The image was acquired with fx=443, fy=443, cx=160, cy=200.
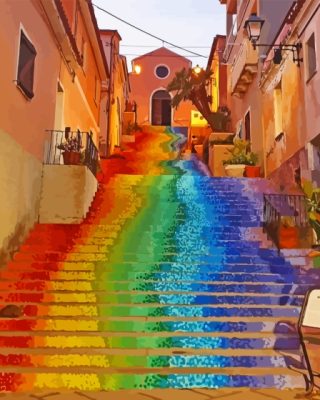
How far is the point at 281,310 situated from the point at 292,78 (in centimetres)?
705

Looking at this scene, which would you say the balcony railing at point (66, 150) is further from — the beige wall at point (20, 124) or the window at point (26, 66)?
the window at point (26, 66)

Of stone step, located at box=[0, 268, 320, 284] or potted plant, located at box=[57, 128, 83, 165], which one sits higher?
potted plant, located at box=[57, 128, 83, 165]

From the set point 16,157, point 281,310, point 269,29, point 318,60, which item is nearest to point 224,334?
point 281,310

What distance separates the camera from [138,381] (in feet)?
15.6

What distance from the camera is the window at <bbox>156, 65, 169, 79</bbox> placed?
37.0 meters

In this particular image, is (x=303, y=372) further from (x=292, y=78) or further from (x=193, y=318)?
(x=292, y=78)

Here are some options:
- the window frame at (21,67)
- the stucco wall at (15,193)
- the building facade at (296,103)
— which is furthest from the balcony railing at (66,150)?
the building facade at (296,103)

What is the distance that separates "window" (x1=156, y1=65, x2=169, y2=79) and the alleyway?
93.8 feet

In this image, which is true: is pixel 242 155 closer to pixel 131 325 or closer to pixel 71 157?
pixel 71 157

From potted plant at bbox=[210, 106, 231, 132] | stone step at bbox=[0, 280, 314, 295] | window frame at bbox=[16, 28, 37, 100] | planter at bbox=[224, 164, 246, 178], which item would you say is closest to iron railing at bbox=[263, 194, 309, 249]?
stone step at bbox=[0, 280, 314, 295]

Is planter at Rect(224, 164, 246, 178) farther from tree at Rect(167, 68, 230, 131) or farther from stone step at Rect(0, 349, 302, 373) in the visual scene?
stone step at Rect(0, 349, 302, 373)

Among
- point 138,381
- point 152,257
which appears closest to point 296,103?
point 152,257

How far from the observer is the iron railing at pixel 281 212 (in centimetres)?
852

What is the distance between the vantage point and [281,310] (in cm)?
625
